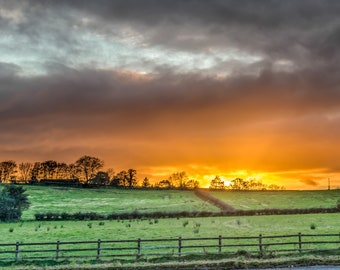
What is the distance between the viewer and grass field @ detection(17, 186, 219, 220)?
9912 cm

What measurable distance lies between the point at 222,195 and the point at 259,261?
97926mm

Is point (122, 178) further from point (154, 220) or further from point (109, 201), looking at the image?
point (154, 220)

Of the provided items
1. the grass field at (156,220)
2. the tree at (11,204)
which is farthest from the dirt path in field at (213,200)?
the tree at (11,204)

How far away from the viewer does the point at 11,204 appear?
262 ft

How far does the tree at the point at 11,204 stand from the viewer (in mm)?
78188

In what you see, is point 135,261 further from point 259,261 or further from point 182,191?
point 182,191

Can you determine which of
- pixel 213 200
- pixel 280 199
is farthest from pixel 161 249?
pixel 280 199

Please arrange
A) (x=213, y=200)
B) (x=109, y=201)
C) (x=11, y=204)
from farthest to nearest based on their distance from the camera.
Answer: (x=109, y=201)
(x=213, y=200)
(x=11, y=204)

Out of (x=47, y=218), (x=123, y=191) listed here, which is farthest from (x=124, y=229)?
(x=123, y=191)

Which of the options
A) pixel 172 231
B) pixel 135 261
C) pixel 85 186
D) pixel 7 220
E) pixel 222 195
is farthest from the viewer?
pixel 85 186

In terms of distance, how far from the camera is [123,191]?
138500 mm

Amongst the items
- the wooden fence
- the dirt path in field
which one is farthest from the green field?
the wooden fence

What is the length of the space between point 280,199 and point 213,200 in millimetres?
18693

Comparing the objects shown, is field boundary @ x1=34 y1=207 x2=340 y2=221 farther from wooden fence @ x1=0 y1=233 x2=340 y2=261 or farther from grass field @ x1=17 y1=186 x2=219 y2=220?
wooden fence @ x1=0 y1=233 x2=340 y2=261
